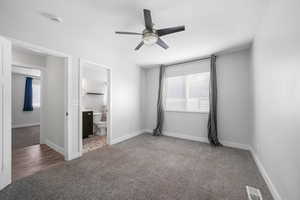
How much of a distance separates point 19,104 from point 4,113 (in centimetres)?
530

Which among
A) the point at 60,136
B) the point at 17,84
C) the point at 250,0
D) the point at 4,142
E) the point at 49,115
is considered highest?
the point at 250,0

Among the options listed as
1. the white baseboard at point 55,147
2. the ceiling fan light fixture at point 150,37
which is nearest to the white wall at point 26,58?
the white baseboard at point 55,147

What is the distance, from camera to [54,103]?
2.89 meters

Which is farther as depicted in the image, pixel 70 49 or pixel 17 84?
pixel 17 84

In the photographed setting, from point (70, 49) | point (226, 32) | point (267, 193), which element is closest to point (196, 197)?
point (267, 193)

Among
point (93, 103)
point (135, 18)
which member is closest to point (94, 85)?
point (93, 103)

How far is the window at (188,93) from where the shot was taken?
11.6 ft

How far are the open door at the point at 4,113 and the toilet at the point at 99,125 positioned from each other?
242 cm

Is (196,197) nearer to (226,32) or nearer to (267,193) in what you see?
(267,193)

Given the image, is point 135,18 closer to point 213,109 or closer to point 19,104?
point 213,109

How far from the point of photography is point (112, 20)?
1.92 metres

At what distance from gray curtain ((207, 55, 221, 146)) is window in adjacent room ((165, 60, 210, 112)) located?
26cm

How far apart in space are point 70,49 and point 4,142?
5.99 feet

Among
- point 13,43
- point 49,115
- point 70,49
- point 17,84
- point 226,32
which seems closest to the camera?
point 13,43
